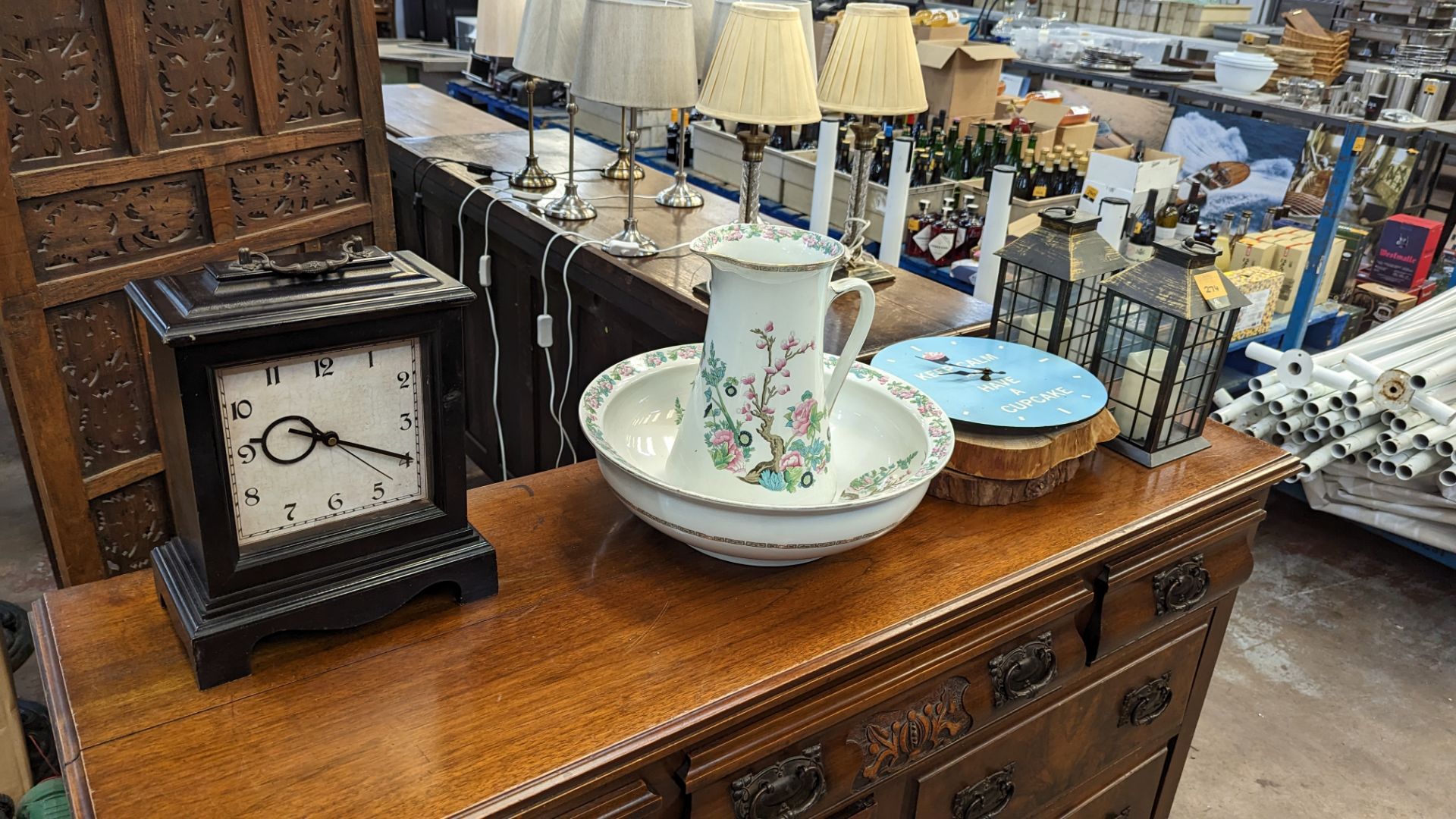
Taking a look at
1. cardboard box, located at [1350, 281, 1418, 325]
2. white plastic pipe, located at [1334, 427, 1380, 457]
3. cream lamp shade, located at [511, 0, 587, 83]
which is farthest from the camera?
cardboard box, located at [1350, 281, 1418, 325]

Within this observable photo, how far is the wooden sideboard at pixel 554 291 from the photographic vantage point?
5.45ft

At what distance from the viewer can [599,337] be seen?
6.64 ft

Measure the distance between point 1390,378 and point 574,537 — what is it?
230cm

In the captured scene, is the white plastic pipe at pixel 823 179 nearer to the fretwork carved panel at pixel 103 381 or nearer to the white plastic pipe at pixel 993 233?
the white plastic pipe at pixel 993 233

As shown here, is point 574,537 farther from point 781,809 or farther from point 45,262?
point 45,262

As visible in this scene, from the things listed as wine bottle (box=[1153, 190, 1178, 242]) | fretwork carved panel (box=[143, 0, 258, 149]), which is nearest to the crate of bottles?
wine bottle (box=[1153, 190, 1178, 242])

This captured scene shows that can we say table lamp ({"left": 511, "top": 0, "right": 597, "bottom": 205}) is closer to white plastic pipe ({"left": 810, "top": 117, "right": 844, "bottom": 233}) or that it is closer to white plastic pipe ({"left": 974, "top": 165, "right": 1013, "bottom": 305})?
white plastic pipe ({"left": 810, "top": 117, "right": 844, "bottom": 233})

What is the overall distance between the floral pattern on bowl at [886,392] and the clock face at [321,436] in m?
0.20

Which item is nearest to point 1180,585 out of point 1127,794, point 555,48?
point 1127,794

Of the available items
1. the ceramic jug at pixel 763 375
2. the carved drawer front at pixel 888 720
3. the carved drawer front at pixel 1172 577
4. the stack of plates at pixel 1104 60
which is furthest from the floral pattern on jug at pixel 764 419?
the stack of plates at pixel 1104 60

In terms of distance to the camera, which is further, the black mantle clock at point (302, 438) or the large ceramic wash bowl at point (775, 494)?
the large ceramic wash bowl at point (775, 494)

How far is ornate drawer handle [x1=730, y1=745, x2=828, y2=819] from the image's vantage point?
0.88 metres

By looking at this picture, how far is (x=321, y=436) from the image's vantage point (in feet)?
2.56

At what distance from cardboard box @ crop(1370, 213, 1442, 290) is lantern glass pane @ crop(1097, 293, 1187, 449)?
108 inches
